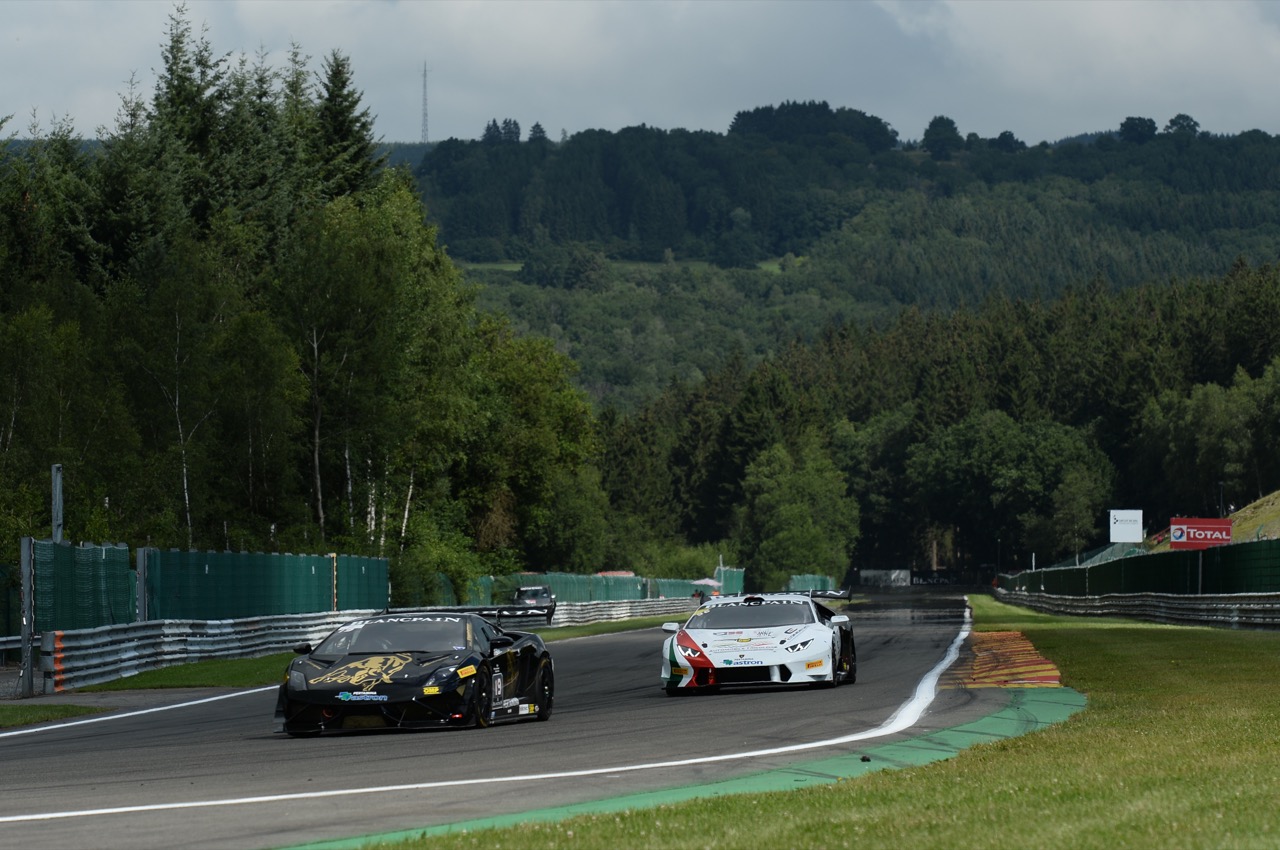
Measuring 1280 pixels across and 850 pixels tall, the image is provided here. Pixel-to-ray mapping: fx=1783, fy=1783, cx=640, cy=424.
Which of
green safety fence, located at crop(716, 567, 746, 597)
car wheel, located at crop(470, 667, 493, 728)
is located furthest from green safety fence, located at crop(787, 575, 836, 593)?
car wheel, located at crop(470, 667, 493, 728)

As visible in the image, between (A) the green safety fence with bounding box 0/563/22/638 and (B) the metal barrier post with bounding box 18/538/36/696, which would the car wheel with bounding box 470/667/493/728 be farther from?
(A) the green safety fence with bounding box 0/563/22/638

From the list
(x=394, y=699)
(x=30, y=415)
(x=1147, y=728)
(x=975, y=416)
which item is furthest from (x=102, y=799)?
(x=975, y=416)

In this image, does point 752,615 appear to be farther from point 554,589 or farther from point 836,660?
point 554,589

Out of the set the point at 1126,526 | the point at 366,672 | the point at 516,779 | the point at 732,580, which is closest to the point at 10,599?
the point at 366,672

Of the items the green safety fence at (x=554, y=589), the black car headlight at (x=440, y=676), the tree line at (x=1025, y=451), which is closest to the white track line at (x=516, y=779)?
the black car headlight at (x=440, y=676)

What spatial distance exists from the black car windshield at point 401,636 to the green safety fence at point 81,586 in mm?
9481

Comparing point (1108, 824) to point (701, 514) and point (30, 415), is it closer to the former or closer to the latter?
point (30, 415)

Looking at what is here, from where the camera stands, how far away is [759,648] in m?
21.0

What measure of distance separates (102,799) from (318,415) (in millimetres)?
47801

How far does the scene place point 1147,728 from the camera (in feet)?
45.7

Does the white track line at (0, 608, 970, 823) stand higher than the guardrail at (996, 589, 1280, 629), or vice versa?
the white track line at (0, 608, 970, 823)

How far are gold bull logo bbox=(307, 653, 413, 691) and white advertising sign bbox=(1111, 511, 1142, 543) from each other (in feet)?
269

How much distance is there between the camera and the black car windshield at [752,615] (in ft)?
71.3

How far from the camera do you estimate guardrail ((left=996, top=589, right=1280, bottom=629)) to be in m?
39.3
